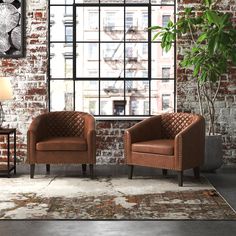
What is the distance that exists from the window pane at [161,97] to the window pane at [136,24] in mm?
681

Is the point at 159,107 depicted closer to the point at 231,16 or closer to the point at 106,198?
the point at 231,16

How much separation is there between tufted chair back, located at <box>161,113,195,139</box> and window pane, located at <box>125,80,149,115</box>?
0.91 m

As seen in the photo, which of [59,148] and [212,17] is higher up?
[212,17]

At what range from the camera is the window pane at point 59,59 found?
7820 millimetres

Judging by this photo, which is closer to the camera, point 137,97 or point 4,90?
point 4,90

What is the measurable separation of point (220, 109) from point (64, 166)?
2280mm

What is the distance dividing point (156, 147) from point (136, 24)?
226 centimetres

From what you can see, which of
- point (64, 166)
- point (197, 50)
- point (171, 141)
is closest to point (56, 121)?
point (64, 166)

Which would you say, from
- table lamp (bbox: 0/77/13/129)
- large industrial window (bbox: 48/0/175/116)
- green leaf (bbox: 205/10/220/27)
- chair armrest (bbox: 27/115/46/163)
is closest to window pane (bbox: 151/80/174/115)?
large industrial window (bbox: 48/0/175/116)

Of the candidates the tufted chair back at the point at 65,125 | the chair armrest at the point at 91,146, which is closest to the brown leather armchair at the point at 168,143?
the chair armrest at the point at 91,146

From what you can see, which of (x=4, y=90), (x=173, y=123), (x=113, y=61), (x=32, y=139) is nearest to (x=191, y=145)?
(x=173, y=123)

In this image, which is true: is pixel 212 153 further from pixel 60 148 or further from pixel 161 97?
pixel 60 148

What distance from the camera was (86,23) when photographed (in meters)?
7.84

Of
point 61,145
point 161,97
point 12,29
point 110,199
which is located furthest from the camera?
point 161,97
